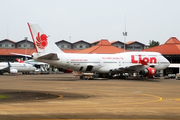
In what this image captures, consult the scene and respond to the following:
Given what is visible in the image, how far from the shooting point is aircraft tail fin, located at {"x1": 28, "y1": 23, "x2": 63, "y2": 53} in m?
53.4

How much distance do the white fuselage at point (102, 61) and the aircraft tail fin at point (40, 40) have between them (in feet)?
4.91

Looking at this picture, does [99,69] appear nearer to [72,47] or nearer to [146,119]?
[146,119]

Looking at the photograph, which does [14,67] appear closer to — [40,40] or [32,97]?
[40,40]

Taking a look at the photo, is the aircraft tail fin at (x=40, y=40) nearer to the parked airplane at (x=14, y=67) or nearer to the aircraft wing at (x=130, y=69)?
the aircraft wing at (x=130, y=69)

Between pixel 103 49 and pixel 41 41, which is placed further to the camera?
pixel 103 49

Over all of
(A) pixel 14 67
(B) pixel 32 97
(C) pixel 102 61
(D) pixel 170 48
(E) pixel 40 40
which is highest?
(D) pixel 170 48

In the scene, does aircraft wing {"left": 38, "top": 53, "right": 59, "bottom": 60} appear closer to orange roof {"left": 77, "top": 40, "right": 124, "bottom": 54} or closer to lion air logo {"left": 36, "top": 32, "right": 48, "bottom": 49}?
lion air logo {"left": 36, "top": 32, "right": 48, "bottom": 49}

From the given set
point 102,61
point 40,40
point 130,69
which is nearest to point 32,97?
point 40,40

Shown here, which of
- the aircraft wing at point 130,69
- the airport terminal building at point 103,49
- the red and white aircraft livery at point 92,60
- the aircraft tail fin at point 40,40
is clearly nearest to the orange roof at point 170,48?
the airport terminal building at point 103,49

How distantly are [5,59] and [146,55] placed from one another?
3445 inches

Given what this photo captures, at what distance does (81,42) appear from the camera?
16888 centimetres

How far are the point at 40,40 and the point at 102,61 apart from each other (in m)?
12.5

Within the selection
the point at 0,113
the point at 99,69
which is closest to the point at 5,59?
the point at 99,69

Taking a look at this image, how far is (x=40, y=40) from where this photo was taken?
2138 inches
